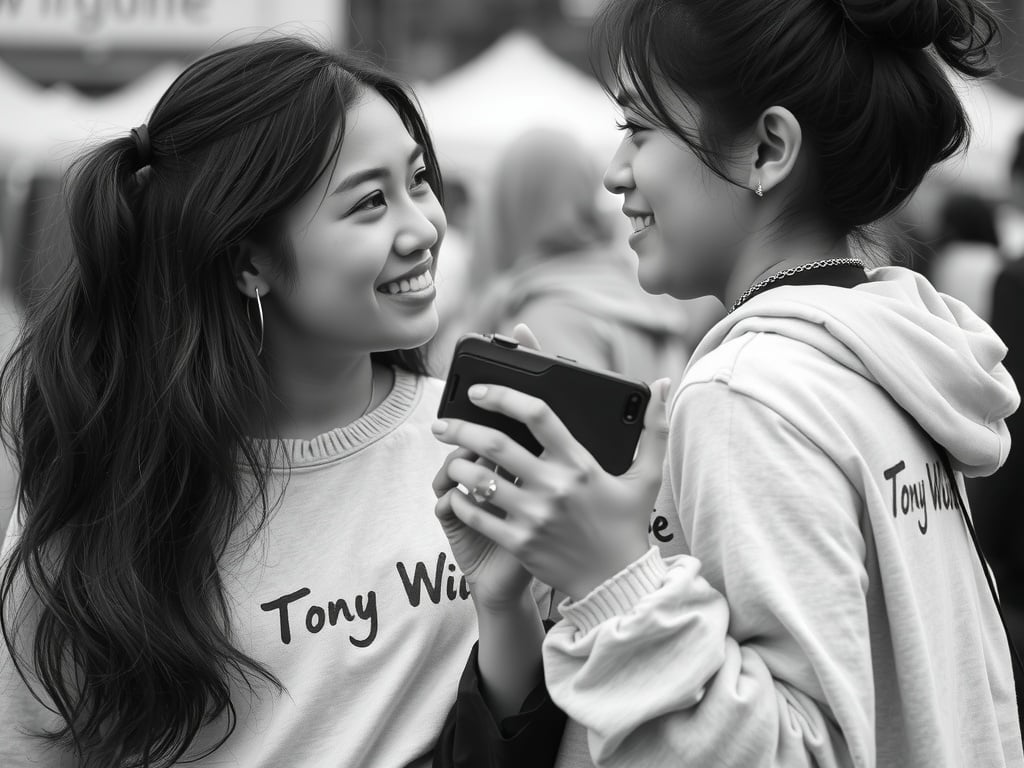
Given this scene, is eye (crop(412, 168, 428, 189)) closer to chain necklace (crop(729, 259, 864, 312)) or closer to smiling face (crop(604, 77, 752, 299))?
smiling face (crop(604, 77, 752, 299))

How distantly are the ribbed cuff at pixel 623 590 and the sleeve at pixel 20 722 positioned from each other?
962mm

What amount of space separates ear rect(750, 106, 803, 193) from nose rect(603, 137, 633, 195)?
168 mm

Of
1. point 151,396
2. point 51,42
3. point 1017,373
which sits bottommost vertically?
point 151,396

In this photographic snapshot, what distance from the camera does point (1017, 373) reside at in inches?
112

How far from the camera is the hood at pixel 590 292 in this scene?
3.78m

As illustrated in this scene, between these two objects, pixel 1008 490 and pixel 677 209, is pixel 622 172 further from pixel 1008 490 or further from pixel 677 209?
pixel 1008 490

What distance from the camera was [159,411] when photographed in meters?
1.79

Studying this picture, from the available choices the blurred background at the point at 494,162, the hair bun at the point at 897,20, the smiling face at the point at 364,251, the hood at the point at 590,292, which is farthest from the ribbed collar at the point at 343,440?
the hood at the point at 590,292

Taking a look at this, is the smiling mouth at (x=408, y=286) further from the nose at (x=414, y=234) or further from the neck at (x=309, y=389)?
the neck at (x=309, y=389)

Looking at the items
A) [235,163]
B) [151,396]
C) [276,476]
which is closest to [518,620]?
[276,476]

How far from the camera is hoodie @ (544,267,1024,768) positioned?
1.20 meters

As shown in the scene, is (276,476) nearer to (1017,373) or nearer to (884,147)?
(884,147)

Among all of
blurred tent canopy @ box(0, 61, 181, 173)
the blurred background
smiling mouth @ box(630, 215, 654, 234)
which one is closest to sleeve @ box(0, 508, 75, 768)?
the blurred background

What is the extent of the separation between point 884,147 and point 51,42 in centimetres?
499
